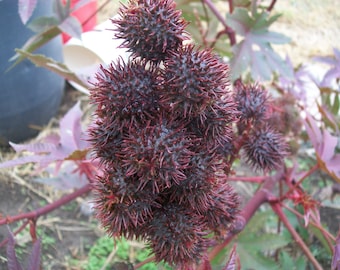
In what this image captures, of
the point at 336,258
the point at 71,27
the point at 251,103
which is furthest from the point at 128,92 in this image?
the point at 71,27

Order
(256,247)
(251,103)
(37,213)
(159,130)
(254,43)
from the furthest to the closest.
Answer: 1. (254,43)
2. (256,247)
3. (37,213)
4. (251,103)
5. (159,130)

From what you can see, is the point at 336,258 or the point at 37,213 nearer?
the point at 336,258

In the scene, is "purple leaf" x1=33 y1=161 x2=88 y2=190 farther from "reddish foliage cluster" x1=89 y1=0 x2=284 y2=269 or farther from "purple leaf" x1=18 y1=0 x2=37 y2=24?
"reddish foliage cluster" x1=89 y1=0 x2=284 y2=269

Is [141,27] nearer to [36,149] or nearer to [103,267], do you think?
[36,149]

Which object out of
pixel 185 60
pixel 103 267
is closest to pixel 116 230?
pixel 185 60

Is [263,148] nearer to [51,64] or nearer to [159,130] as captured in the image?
[159,130]

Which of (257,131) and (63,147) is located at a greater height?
(257,131)
